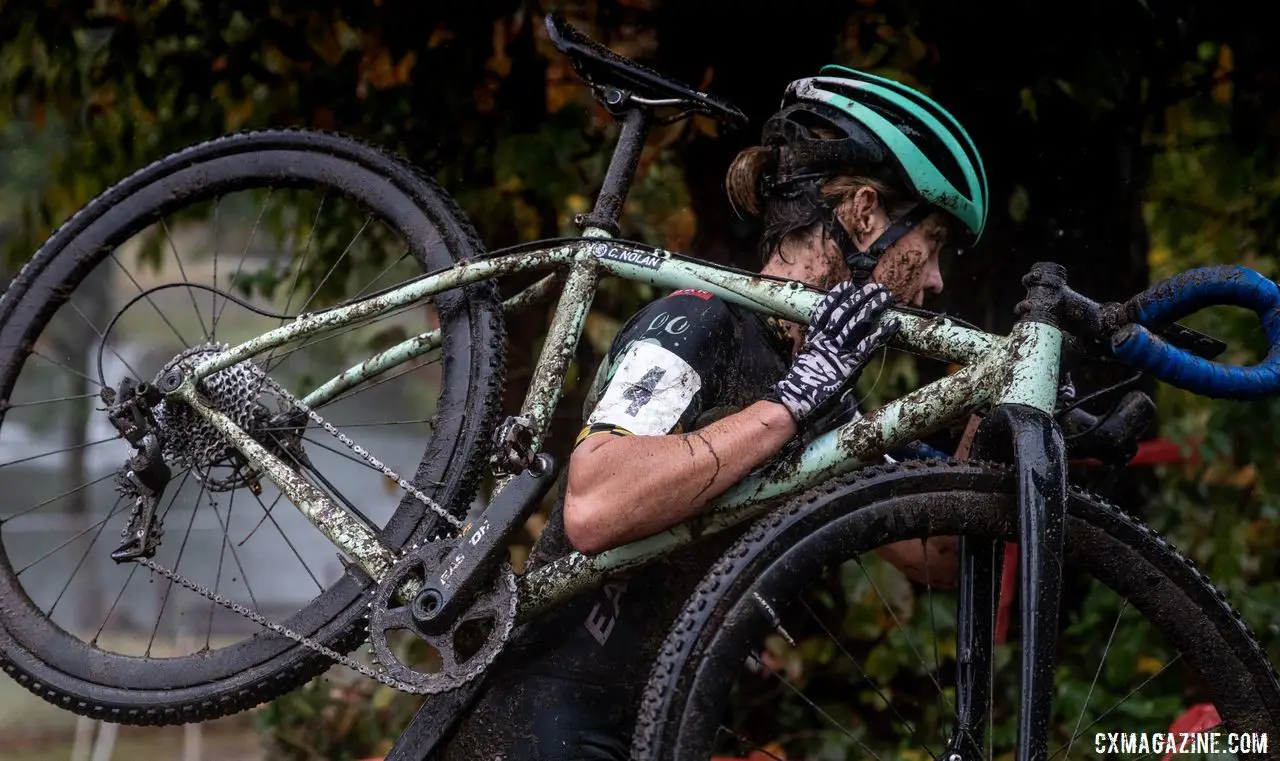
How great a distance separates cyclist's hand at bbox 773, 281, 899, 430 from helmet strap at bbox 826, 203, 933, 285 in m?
0.29

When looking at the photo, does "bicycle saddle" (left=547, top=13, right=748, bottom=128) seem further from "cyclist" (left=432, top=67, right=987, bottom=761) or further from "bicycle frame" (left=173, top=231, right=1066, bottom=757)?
"bicycle frame" (left=173, top=231, right=1066, bottom=757)

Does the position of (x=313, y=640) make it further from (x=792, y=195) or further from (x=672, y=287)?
(x=792, y=195)

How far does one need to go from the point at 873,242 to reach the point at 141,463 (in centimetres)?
146

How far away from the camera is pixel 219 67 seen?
13.9 feet

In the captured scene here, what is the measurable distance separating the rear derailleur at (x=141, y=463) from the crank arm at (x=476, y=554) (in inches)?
28.6

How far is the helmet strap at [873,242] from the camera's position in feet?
8.15

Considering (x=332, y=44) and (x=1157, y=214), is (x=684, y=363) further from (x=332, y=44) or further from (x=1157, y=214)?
(x=1157, y=214)

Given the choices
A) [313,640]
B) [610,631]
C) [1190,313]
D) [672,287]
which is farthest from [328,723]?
[1190,313]

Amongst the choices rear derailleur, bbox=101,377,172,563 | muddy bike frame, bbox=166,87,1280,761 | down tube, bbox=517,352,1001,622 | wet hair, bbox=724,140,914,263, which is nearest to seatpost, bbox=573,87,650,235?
muddy bike frame, bbox=166,87,1280,761

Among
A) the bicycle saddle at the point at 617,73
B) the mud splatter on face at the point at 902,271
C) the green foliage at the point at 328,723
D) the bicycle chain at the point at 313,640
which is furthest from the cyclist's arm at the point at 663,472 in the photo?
the green foliage at the point at 328,723

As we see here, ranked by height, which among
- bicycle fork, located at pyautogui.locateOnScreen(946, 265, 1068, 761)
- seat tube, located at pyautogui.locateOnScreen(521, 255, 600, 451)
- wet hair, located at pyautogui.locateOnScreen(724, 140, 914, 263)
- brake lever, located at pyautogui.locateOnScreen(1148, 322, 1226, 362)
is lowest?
bicycle fork, located at pyautogui.locateOnScreen(946, 265, 1068, 761)

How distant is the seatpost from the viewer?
2604 mm

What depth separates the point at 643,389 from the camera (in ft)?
7.46

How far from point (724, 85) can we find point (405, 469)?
12900mm
